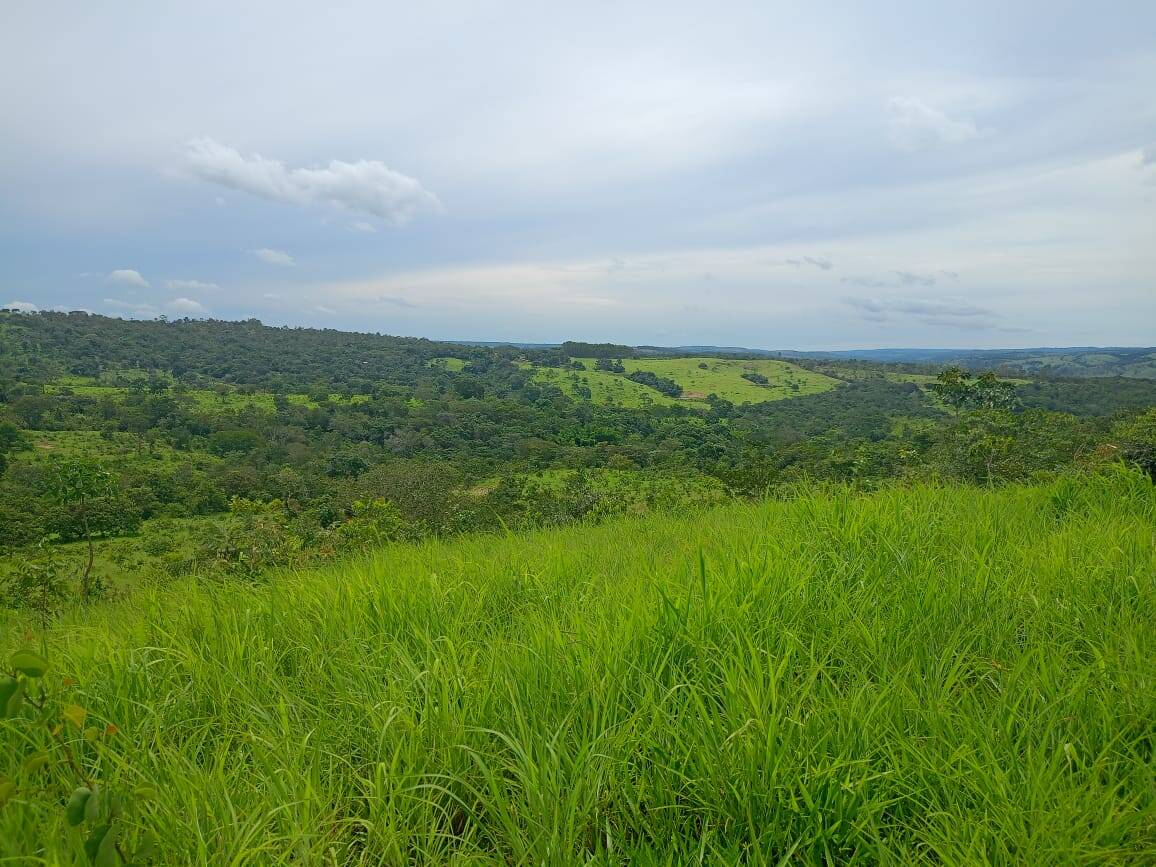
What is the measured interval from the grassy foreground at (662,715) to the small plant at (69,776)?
62mm

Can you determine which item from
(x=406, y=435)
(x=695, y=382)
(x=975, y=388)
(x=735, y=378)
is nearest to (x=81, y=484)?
(x=975, y=388)

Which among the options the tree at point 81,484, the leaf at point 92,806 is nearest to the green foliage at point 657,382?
the tree at point 81,484

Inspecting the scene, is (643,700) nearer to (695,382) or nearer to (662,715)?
(662,715)

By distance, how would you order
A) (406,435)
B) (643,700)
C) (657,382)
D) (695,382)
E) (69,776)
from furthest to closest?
(657,382)
(695,382)
(406,435)
(643,700)
(69,776)

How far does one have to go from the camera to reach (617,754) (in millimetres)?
1608

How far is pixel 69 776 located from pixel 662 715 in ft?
5.42

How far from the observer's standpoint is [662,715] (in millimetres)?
1717

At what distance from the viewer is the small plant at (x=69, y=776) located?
0.97 meters

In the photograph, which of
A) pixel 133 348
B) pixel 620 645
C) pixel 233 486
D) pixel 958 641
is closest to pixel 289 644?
pixel 620 645

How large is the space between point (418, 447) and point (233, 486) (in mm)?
19167

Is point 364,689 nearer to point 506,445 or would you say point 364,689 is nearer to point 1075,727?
point 1075,727

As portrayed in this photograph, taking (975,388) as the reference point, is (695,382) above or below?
below

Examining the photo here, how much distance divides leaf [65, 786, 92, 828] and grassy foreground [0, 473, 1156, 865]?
0.38 metres

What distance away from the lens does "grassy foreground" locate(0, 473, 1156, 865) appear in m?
1.37
